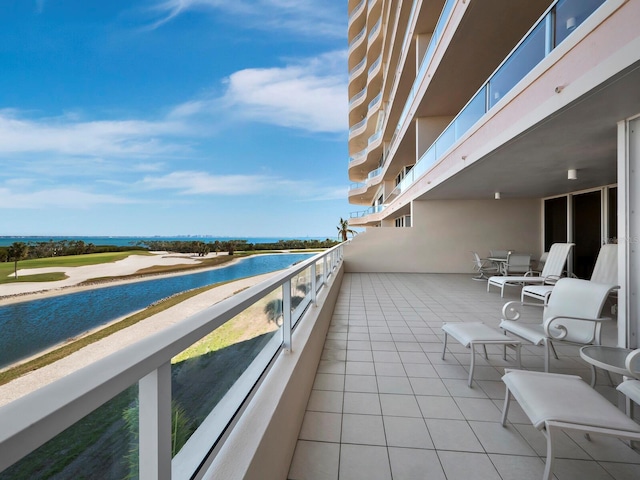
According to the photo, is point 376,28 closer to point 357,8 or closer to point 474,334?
point 357,8

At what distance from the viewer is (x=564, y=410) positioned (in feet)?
5.85

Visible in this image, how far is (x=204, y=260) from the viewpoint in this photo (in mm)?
16453

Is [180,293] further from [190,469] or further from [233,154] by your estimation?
[233,154]

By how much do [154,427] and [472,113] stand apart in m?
7.02

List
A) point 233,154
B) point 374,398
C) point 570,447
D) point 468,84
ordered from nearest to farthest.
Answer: point 570,447 < point 374,398 < point 468,84 < point 233,154

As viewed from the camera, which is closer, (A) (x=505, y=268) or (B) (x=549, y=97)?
(B) (x=549, y=97)

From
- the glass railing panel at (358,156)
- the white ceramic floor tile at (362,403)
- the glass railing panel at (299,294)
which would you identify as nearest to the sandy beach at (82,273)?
the glass railing panel at (299,294)

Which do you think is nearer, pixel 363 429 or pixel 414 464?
pixel 414 464

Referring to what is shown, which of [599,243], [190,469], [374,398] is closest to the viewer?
[190,469]

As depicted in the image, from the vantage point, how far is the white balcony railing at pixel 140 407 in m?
0.48

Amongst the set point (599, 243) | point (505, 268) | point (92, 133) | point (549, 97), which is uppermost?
point (92, 133)

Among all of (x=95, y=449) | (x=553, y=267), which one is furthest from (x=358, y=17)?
(x=95, y=449)

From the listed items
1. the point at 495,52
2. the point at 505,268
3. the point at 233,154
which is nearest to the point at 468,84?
the point at 495,52

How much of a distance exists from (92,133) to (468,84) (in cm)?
3117
